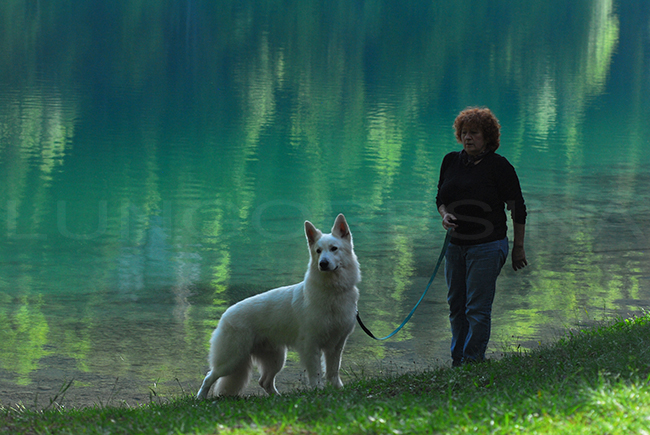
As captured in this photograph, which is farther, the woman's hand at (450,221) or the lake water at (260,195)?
the lake water at (260,195)

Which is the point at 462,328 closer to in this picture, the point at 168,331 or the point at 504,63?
the point at 168,331

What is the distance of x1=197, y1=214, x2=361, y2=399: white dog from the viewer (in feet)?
20.4

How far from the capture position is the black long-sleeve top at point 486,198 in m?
6.06

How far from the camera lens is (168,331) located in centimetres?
941

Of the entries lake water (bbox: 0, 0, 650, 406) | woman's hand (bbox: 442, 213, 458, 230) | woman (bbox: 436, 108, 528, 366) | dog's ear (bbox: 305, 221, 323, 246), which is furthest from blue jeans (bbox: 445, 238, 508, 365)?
lake water (bbox: 0, 0, 650, 406)

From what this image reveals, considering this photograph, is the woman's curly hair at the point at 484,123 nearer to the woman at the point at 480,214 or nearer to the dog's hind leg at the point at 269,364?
the woman at the point at 480,214

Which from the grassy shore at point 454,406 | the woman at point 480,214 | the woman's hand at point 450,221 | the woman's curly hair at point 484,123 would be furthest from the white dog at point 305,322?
the woman's curly hair at point 484,123

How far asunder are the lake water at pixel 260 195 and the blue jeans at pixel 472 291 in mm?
1456

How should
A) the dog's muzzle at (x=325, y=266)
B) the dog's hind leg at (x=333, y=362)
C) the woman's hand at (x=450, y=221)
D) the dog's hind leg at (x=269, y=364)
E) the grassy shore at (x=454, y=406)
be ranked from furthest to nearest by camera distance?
the dog's hind leg at (x=269, y=364) < the dog's hind leg at (x=333, y=362) < the woman's hand at (x=450, y=221) < the dog's muzzle at (x=325, y=266) < the grassy shore at (x=454, y=406)

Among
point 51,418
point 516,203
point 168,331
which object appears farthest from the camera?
point 168,331

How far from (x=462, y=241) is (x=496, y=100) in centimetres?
6355

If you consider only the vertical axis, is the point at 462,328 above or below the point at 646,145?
above

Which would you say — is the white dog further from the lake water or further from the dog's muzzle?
the lake water

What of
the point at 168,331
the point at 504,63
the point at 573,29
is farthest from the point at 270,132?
the point at 573,29
